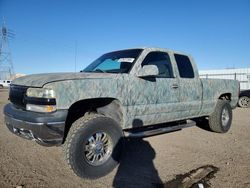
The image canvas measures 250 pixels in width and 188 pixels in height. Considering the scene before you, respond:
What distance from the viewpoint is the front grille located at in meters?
3.48

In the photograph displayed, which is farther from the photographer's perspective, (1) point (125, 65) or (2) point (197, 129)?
(2) point (197, 129)

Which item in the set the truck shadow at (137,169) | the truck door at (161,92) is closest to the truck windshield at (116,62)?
the truck door at (161,92)

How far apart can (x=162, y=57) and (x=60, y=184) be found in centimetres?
319

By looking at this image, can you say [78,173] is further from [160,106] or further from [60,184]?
[160,106]

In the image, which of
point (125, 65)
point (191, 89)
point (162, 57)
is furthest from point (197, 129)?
point (125, 65)

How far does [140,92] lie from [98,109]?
78cm

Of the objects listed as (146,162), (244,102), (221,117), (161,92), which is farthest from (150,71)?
(244,102)

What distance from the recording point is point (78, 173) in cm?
332

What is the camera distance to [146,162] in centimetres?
424

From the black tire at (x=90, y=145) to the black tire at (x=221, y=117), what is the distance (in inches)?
136

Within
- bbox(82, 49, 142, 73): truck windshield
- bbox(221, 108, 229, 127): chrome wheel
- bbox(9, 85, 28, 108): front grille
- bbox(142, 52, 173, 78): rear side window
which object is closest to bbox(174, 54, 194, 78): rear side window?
bbox(142, 52, 173, 78): rear side window

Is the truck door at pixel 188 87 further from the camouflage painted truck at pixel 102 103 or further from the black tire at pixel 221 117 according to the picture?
the black tire at pixel 221 117

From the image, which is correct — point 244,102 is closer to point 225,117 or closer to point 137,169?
point 225,117

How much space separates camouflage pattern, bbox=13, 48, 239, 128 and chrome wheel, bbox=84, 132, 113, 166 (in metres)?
0.46
